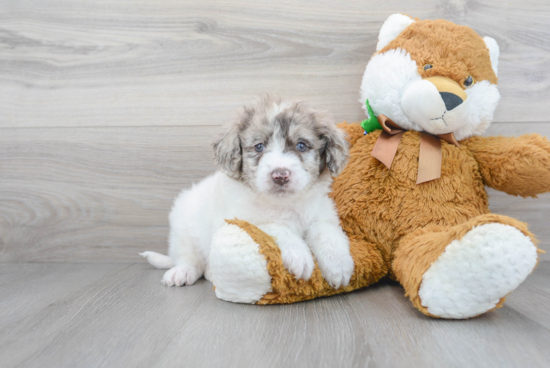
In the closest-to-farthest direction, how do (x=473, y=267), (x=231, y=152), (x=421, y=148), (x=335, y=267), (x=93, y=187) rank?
(x=473, y=267) → (x=335, y=267) → (x=231, y=152) → (x=421, y=148) → (x=93, y=187)

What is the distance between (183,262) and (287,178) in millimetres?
706

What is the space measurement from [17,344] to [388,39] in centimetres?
169

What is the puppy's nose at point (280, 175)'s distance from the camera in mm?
1351

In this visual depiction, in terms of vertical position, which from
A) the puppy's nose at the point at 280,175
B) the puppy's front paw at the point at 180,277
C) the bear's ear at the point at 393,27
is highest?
the bear's ear at the point at 393,27

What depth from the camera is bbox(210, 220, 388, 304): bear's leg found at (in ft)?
4.17

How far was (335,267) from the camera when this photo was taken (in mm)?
1386

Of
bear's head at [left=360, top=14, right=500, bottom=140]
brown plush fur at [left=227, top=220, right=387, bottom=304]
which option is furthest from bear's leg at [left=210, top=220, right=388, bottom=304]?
bear's head at [left=360, top=14, right=500, bottom=140]

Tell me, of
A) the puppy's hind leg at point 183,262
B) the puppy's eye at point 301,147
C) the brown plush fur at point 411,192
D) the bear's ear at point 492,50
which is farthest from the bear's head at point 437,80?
the puppy's hind leg at point 183,262

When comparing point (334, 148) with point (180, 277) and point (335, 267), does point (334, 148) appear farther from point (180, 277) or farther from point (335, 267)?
point (180, 277)

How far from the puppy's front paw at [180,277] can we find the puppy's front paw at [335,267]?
0.59 meters

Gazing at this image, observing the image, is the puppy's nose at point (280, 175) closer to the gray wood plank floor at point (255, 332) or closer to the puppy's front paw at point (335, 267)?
the puppy's front paw at point (335, 267)

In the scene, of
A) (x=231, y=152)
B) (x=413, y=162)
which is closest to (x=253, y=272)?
(x=231, y=152)

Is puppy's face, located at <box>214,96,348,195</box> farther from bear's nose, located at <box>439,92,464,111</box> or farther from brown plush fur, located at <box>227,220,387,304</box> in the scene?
A: bear's nose, located at <box>439,92,464,111</box>

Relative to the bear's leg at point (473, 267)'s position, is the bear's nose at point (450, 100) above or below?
above
